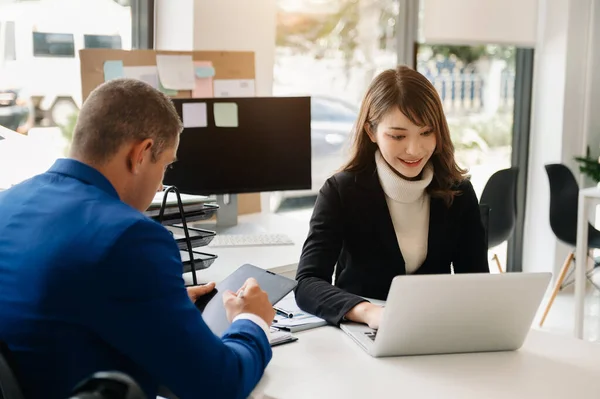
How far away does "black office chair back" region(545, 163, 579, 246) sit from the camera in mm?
4270

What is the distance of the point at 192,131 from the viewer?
285 centimetres

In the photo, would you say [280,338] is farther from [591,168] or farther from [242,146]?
[591,168]

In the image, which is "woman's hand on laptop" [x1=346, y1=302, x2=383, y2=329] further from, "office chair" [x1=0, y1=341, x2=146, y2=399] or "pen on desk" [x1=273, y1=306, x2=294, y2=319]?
"office chair" [x1=0, y1=341, x2=146, y2=399]

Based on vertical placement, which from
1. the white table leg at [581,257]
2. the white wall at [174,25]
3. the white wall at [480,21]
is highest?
the white wall at [480,21]

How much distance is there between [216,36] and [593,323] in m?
2.75

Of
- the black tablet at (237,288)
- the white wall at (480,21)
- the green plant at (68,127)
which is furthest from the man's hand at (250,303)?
the white wall at (480,21)

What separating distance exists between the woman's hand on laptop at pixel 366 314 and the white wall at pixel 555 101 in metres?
3.58

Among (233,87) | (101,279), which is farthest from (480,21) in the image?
(101,279)

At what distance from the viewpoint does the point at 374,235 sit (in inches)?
83.0

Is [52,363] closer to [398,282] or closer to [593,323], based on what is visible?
[398,282]

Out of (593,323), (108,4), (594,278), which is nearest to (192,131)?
(108,4)

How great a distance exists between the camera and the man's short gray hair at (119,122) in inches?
50.8

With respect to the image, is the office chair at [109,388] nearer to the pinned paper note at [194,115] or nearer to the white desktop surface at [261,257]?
the white desktop surface at [261,257]

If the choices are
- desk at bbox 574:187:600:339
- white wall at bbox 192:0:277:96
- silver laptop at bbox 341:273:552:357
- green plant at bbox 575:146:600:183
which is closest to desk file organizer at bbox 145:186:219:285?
silver laptop at bbox 341:273:552:357
